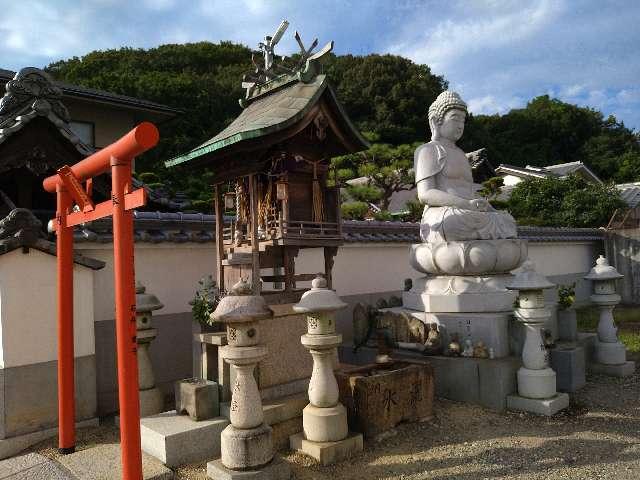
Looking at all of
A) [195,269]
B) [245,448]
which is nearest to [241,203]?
[195,269]

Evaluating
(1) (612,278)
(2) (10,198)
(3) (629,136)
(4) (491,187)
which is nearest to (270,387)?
(2) (10,198)

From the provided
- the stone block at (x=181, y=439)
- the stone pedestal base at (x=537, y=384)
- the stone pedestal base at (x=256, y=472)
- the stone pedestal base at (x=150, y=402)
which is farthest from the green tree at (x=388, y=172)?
the stone pedestal base at (x=256, y=472)

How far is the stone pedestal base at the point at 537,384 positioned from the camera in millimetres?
5332

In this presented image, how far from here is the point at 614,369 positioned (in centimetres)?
698

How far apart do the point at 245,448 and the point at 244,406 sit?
304mm

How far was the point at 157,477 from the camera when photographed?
3914 mm

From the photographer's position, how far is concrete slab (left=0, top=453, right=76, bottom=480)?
4.11 meters

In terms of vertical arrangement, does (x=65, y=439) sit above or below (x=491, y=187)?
below

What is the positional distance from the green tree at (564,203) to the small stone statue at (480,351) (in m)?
12.6

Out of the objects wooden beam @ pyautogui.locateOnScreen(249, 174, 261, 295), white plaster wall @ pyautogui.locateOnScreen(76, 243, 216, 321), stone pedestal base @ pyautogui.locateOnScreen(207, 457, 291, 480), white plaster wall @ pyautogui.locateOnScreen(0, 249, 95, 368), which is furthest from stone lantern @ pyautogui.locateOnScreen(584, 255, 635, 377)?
white plaster wall @ pyautogui.locateOnScreen(0, 249, 95, 368)

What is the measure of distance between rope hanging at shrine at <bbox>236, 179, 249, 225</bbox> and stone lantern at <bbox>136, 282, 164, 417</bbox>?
4.22ft

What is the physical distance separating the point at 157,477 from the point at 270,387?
1312mm

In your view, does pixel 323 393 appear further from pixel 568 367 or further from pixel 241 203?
pixel 568 367

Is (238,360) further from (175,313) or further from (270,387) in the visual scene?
(175,313)
